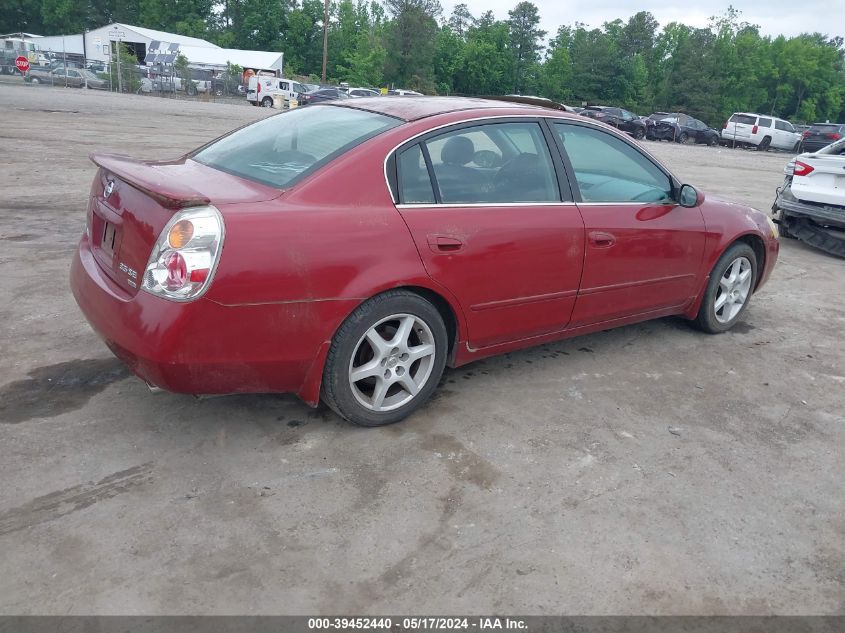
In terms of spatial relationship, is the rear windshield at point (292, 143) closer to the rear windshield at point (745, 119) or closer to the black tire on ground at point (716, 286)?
the black tire on ground at point (716, 286)

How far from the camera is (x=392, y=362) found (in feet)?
11.4

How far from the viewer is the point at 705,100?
2677 inches

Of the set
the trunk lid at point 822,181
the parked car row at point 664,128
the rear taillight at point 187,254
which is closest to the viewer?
the rear taillight at point 187,254

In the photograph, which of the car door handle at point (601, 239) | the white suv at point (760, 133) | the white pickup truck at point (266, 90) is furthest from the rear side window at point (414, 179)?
the white pickup truck at point (266, 90)

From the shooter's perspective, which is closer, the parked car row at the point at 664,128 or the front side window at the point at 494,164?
the front side window at the point at 494,164

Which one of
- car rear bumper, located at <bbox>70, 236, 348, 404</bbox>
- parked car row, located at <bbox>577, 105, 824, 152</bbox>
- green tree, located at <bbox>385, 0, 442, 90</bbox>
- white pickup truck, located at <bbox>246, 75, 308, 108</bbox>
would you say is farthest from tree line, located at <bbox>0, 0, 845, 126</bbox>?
car rear bumper, located at <bbox>70, 236, 348, 404</bbox>

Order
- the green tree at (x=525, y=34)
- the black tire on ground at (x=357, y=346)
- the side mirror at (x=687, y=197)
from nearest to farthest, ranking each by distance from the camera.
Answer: the black tire on ground at (x=357, y=346)
the side mirror at (x=687, y=197)
the green tree at (x=525, y=34)

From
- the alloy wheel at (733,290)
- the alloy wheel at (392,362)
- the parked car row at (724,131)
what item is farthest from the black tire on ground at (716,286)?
the parked car row at (724,131)

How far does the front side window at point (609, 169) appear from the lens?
414 centimetres

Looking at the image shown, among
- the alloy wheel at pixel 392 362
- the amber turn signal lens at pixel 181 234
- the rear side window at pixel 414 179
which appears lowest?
the alloy wheel at pixel 392 362

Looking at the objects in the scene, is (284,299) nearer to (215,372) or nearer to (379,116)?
(215,372)

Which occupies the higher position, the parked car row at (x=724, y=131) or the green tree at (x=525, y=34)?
the green tree at (x=525, y=34)

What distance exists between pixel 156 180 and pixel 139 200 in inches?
5.4

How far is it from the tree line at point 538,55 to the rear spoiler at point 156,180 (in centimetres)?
6600
